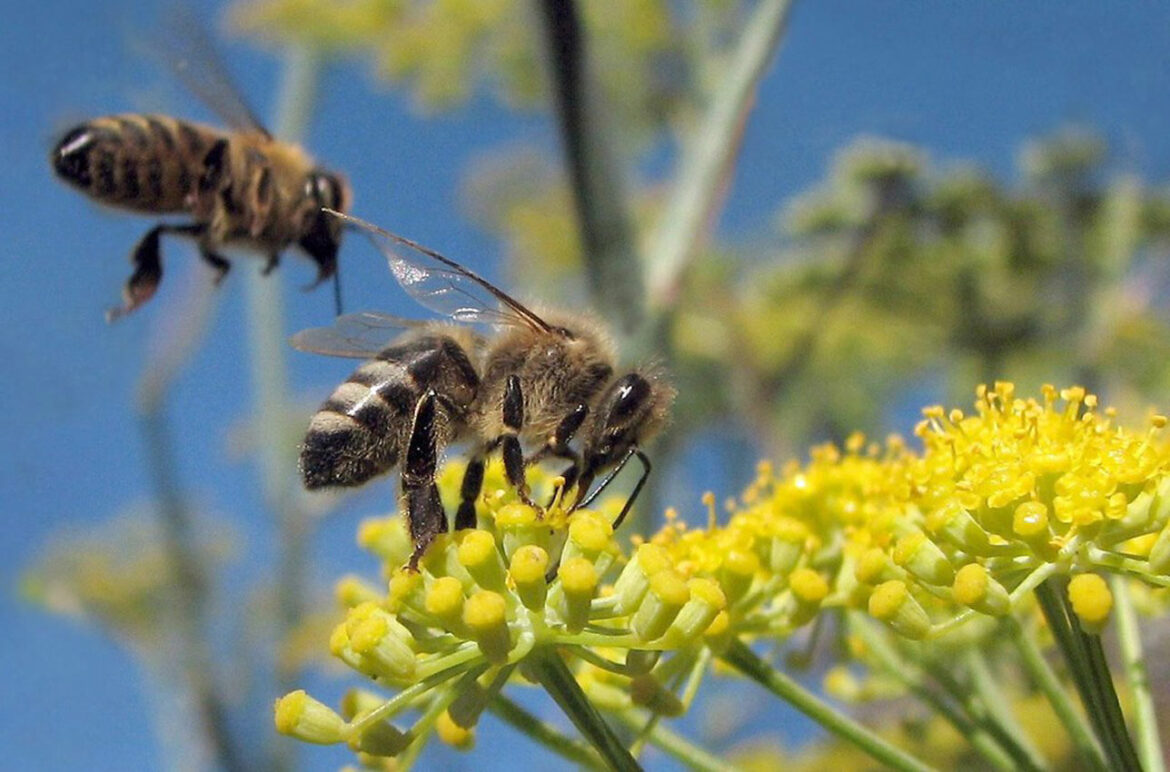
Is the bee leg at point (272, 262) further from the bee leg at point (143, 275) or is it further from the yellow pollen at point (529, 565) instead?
the yellow pollen at point (529, 565)

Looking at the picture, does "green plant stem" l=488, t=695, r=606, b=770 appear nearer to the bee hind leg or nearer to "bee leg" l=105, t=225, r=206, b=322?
the bee hind leg

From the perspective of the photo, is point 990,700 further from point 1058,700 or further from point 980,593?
point 980,593

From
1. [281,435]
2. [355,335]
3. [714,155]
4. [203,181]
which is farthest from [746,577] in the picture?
[281,435]

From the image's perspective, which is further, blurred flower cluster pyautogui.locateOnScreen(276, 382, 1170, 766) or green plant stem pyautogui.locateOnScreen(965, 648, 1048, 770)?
green plant stem pyautogui.locateOnScreen(965, 648, 1048, 770)

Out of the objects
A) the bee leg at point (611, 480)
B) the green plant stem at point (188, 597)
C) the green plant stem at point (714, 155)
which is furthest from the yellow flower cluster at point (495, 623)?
the green plant stem at point (188, 597)

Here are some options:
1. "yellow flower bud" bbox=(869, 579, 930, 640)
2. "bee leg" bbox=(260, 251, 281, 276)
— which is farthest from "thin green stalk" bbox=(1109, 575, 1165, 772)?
"bee leg" bbox=(260, 251, 281, 276)

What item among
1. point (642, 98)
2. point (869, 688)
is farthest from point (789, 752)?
point (642, 98)
